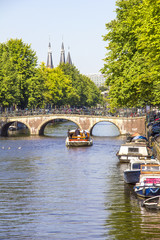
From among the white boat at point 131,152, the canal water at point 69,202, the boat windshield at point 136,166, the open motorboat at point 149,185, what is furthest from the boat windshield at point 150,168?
the white boat at point 131,152

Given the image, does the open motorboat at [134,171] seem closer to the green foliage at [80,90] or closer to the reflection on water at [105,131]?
the reflection on water at [105,131]

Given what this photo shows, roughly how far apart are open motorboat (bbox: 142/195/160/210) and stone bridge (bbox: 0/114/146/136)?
50204 millimetres

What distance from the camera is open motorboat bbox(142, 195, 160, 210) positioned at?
2459 cm

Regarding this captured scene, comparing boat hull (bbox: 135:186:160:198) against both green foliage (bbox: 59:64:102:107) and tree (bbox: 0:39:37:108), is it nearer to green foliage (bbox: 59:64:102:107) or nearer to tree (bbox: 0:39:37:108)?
tree (bbox: 0:39:37:108)

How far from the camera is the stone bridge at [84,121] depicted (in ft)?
247

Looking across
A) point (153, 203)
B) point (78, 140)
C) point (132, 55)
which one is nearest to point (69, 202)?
point (153, 203)

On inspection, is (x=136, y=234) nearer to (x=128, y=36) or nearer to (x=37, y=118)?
(x=128, y=36)

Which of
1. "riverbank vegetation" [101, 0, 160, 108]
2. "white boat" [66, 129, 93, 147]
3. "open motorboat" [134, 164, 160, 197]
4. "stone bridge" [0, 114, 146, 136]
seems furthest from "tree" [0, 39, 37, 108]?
"open motorboat" [134, 164, 160, 197]

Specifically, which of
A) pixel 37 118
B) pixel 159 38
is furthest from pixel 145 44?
pixel 37 118

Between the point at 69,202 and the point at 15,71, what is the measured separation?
5869cm

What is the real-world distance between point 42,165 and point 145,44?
1468cm

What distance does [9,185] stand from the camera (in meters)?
33.2

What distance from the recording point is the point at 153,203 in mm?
24719

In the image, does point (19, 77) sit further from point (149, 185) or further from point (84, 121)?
point (149, 185)
